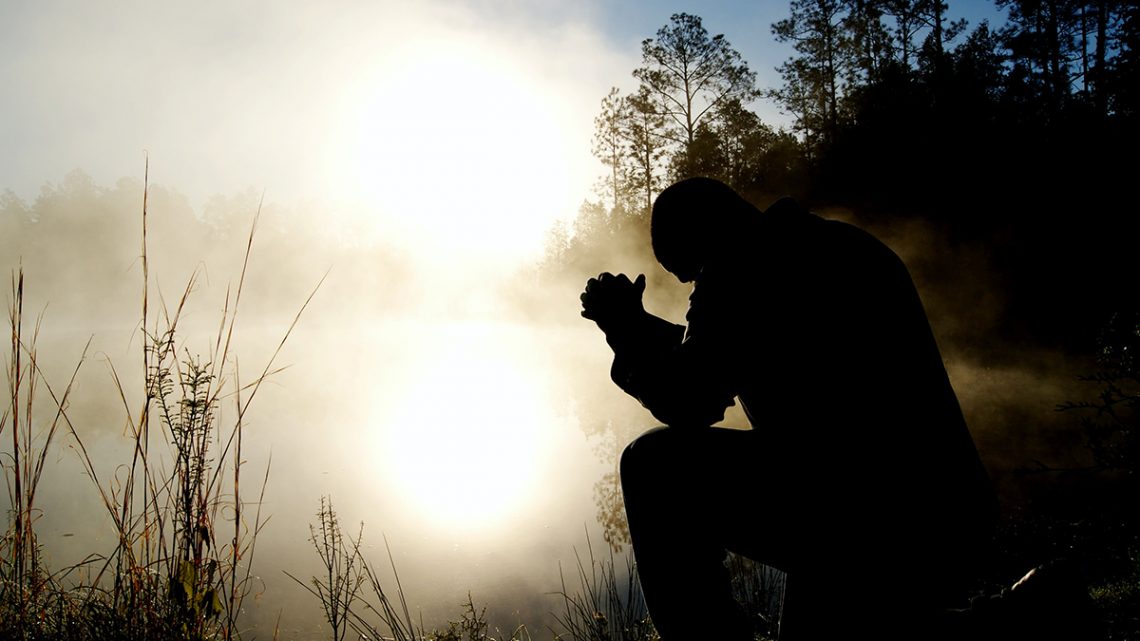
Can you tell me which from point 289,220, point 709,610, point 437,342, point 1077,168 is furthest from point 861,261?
point 289,220

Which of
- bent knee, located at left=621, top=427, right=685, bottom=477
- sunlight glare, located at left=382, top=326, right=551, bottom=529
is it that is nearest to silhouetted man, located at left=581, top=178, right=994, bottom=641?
bent knee, located at left=621, top=427, right=685, bottom=477

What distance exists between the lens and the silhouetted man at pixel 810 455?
1124 mm

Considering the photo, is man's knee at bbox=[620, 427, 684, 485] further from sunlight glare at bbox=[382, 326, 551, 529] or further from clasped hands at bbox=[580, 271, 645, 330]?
sunlight glare at bbox=[382, 326, 551, 529]

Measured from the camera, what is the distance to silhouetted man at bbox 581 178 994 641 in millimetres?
1124

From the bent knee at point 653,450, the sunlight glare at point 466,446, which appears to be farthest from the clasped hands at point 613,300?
the sunlight glare at point 466,446

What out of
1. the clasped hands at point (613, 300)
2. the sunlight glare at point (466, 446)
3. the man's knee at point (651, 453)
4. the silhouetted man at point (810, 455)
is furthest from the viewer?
the sunlight glare at point (466, 446)

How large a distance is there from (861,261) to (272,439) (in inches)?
412

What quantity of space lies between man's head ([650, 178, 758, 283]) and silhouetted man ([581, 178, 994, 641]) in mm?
181

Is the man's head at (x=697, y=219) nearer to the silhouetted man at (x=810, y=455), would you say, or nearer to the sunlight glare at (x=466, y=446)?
the silhouetted man at (x=810, y=455)

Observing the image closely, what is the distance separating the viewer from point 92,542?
541 cm

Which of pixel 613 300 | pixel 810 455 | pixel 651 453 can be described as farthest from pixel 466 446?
pixel 810 455

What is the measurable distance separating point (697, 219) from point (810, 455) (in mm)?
643

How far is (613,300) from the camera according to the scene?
4.76ft

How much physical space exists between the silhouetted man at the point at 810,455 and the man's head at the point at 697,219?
0.18 metres
